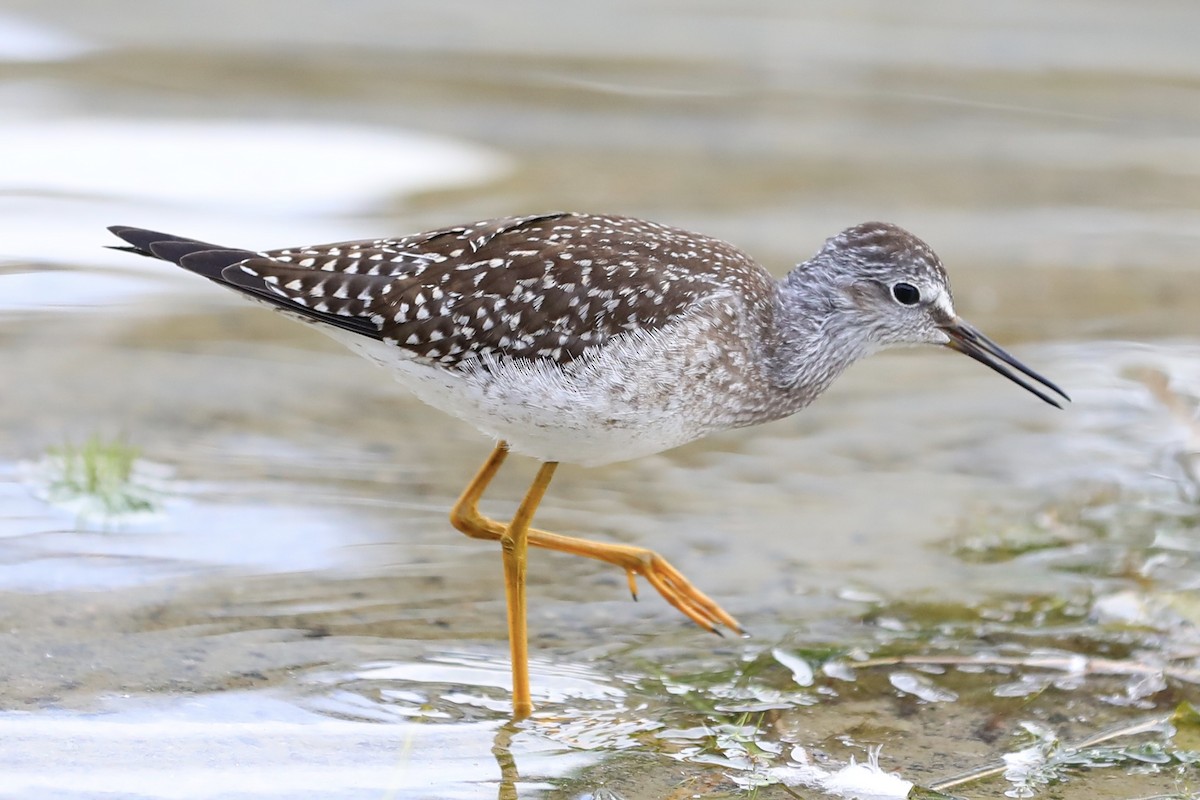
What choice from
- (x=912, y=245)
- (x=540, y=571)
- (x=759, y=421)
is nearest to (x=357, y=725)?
(x=540, y=571)

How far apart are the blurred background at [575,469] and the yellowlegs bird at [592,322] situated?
667mm

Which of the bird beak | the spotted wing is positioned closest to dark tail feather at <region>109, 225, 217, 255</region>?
the spotted wing

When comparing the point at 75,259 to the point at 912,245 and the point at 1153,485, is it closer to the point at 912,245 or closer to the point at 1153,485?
the point at 912,245

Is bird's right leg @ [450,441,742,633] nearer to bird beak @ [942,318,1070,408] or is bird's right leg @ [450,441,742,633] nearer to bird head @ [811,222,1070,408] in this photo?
bird head @ [811,222,1070,408]

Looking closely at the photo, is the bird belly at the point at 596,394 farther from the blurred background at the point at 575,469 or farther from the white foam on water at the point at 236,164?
the white foam on water at the point at 236,164

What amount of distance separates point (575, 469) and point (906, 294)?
8.19ft

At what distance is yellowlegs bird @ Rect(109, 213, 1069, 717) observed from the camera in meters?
5.80

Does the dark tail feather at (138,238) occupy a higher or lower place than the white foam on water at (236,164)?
lower

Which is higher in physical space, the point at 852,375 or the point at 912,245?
the point at 912,245

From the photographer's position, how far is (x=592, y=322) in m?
5.84

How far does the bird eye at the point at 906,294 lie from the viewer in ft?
21.1

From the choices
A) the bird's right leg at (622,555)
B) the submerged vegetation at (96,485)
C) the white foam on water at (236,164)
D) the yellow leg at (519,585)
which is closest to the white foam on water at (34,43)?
the white foam on water at (236,164)

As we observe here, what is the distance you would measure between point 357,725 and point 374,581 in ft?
4.18

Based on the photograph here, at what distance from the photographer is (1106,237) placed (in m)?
11.4
